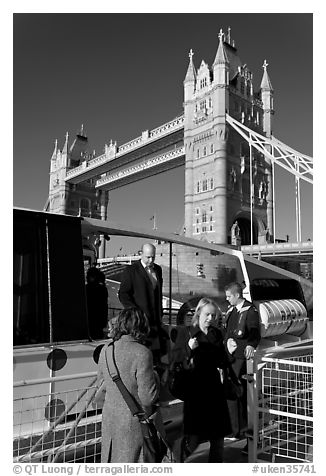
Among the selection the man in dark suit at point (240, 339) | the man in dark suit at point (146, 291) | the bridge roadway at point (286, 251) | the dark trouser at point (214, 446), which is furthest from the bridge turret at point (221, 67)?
the dark trouser at point (214, 446)

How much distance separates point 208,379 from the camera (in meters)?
2.68

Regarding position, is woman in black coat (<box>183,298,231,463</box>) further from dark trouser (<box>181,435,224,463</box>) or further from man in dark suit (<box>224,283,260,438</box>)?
man in dark suit (<box>224,283,260,438</box>)

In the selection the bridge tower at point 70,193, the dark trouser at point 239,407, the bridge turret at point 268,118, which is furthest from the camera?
the bridge tower at point 70,193

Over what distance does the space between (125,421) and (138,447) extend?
15 centimetres

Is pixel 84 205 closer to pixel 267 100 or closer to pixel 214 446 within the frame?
pixel 267 100

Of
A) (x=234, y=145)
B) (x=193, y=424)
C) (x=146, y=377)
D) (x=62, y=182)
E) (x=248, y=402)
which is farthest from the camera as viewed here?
(x=62, y=182)

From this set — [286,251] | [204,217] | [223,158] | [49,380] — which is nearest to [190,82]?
[223,158]

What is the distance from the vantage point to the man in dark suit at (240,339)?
3.08 metres

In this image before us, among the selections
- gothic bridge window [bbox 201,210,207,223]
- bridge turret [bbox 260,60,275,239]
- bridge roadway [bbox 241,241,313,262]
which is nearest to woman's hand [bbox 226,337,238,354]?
bridge roadway [bbox 241,241,313,262]

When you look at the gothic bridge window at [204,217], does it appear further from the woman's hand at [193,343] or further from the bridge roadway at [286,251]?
the woman's hand at [193,343]

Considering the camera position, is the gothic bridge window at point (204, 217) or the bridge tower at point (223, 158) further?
the gothic bridge window at point (204, 217)

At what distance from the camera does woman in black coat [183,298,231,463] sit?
2652mm
